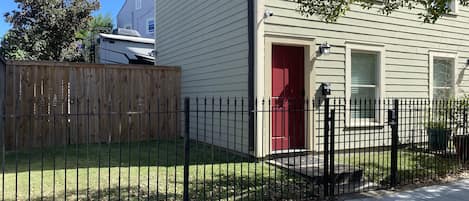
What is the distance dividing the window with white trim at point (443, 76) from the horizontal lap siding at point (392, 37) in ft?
0.63

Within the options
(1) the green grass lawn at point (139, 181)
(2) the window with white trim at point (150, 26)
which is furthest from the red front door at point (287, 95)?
(2) the window with white trim at point (150, 26)

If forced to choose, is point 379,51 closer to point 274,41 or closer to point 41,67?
point 274,41

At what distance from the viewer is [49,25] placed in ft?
57.6

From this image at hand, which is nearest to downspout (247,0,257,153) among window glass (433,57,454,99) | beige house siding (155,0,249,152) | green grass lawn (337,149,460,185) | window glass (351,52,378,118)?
beige house siding (155,0,249,152)

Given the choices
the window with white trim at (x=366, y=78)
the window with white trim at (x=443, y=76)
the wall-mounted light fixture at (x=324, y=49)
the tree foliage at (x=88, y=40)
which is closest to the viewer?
the wall-mounted light fixture at (x=324, y=49)

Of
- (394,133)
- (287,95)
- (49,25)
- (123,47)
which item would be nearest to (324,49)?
(287,95)

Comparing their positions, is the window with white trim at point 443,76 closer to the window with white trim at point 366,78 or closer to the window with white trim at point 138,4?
the window with white trim at point 366,78

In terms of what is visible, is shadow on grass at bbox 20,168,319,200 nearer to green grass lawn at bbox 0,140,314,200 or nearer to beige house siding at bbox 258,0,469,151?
green grass lawn at bbox 0,140,314,200

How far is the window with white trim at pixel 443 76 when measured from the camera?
31.2ft

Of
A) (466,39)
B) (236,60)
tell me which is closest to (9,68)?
(236,60)

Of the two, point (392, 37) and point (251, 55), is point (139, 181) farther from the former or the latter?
point (392, 37)

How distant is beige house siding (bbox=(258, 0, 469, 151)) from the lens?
7320 millimetres

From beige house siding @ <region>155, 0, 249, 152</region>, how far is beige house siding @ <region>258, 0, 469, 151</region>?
2.36 feet

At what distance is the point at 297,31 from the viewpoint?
24.0 ft
